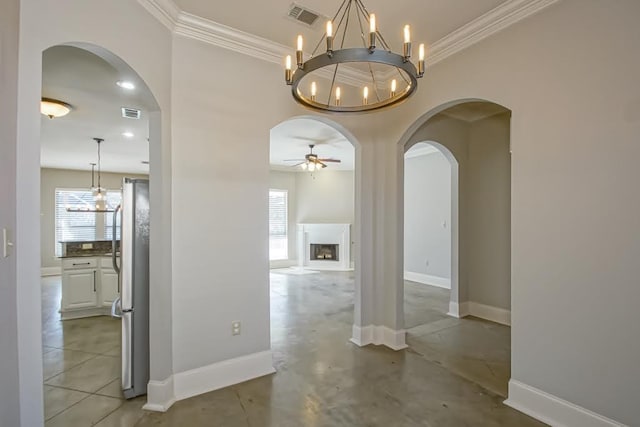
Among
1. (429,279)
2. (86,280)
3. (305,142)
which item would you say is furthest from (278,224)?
(86,280)

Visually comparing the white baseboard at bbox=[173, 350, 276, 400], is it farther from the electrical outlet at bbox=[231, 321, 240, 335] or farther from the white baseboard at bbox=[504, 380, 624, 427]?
the white baseboard at bbox=[504, 380, 624, 427]

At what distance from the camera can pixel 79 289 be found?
15.8 feet

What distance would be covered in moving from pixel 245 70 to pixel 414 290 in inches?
210

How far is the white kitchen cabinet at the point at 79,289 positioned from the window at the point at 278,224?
16.8 ft

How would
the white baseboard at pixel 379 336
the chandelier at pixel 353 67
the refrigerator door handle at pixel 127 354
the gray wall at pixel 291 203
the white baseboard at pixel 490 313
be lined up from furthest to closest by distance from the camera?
1. the gray wall at pixel 291 203
2. the white baseboard at pixel 490 313
3. the white baseboard at pixel 379 336
4. the refrigerator door handle at pixel 127 354
5. the chandelier at pixel 353 67

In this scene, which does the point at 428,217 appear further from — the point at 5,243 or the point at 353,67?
the point at 5,243

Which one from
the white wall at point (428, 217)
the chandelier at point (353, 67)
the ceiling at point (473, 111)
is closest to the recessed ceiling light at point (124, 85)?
the chandelier at point (353, 67)

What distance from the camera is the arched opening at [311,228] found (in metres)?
5.19

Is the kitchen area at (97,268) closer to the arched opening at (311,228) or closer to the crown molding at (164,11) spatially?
the crown molding at (164,11)

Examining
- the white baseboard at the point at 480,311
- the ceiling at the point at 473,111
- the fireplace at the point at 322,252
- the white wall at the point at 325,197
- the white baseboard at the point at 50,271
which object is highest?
the ceiling at the point at 473,111

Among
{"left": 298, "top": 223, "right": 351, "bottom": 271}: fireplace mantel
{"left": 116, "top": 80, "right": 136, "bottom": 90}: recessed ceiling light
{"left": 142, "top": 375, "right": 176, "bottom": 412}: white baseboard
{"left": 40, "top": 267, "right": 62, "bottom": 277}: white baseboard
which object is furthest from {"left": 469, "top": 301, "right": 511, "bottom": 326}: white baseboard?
{"left": 40, "top": 267, "right": 62, "bottom": 277}: white baseboard

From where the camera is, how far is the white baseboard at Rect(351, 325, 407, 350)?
11.8 feet

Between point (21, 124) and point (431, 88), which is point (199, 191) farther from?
point (431, 88)

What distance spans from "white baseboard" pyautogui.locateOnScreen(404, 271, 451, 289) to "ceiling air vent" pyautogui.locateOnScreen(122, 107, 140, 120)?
20.9 feet
